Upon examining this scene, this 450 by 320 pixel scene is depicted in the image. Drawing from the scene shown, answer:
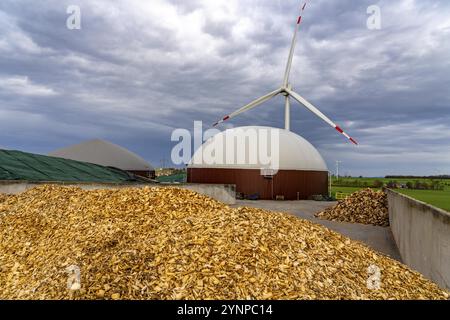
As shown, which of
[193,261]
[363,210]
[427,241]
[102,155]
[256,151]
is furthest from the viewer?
[102,155]

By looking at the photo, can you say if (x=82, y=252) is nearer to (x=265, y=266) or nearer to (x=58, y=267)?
(x=58, y=267)

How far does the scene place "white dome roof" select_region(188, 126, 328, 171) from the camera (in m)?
33.4

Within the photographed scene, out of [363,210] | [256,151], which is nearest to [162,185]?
[256,151]

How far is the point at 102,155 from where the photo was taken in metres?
51.9

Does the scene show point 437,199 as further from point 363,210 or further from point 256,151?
point 256,151

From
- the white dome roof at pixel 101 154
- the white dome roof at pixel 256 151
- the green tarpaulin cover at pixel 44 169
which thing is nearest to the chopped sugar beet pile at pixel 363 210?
the white dome roof at pixel 256 151

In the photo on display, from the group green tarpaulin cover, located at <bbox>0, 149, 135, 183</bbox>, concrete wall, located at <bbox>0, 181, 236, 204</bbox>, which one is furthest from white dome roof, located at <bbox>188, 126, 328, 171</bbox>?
green tarpaulin cover, located at <bbox>0, 149, 135, 183</bbox>

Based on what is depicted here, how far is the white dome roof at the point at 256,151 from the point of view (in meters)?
33.4

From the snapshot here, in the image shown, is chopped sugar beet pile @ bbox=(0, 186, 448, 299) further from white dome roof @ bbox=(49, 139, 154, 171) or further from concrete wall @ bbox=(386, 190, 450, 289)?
white dome roof @ bbox=(49, 139, 154, 171)

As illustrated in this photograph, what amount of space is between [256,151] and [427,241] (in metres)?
26.2

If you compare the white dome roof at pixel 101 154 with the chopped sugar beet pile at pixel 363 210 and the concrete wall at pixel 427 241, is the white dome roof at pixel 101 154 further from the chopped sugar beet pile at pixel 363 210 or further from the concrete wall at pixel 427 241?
the concrete wall at pixel 427 241

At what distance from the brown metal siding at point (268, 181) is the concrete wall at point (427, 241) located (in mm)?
22042

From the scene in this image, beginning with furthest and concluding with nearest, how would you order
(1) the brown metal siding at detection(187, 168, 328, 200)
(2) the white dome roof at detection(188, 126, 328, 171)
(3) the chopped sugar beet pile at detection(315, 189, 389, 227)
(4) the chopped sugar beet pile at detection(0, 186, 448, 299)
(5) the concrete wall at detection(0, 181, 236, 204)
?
(2) the white dome roof at detection(188, 126, 328, 171), (1) the brown metal siding at detection(187, 168, 328, 200), (5) the concrete wall at detection(0, 181, 236, 204), (3) the chopped sugar beet pile at detection(315, 189, 389, 227), (4) the chopped sugar beet pile at detection(0, 186, 448, 299)

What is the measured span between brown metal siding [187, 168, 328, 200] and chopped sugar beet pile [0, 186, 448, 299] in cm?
2260
